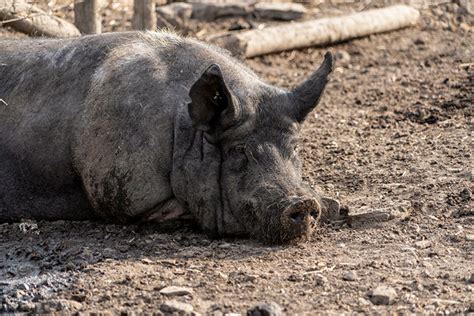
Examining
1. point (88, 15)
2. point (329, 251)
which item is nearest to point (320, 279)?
point (329, 251)

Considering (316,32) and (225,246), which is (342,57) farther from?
(225,246)

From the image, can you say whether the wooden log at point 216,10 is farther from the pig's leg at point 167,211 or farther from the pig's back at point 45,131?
the pig's leg at point 167,211

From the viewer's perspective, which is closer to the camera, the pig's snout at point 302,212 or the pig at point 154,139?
the pig's snout at point 302,212

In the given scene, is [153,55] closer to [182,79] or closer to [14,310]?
[182,79]

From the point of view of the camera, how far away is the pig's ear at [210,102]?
25.1ft

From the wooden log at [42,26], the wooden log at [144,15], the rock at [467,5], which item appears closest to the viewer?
the wooden log at [42,26]

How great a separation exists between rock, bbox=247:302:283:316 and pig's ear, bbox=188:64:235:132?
6.32 feet

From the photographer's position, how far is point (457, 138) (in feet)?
33.3

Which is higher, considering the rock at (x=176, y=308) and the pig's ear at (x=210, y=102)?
the pig's ear at (x=210, y=102)

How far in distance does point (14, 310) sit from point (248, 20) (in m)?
9.56

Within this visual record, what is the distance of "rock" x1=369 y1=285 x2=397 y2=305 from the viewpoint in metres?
6.47

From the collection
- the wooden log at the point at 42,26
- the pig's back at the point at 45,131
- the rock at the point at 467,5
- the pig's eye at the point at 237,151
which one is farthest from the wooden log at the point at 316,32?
the pig's eye at the point at 237,151

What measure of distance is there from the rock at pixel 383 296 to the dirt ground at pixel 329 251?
0.01 m

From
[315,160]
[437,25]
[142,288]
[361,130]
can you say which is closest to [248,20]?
[437,25]
